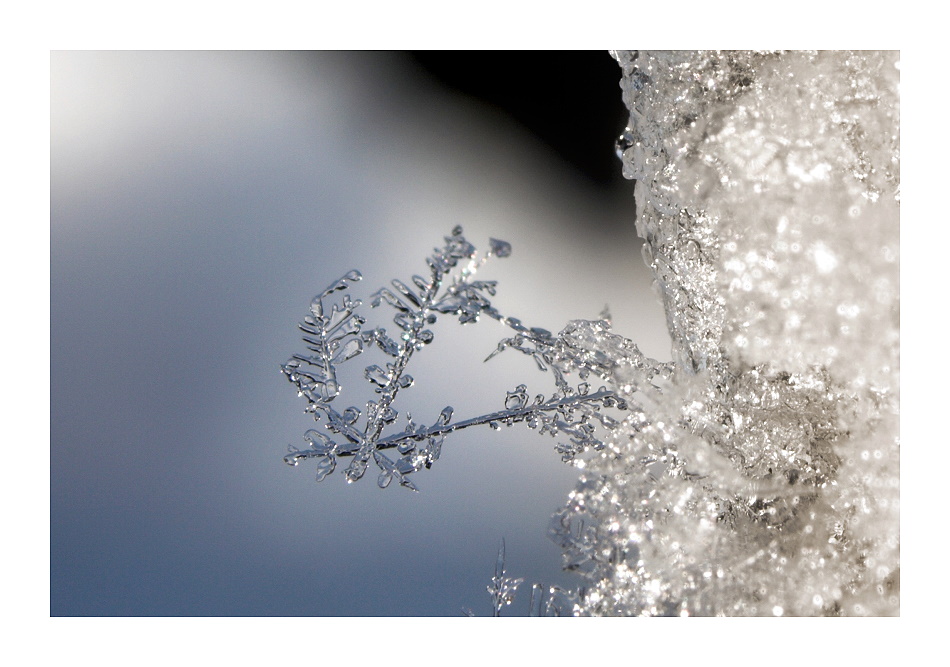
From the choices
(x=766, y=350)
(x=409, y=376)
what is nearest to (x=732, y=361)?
(x=766, y=350)

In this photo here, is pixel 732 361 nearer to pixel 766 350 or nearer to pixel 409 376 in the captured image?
pixel 766 350
